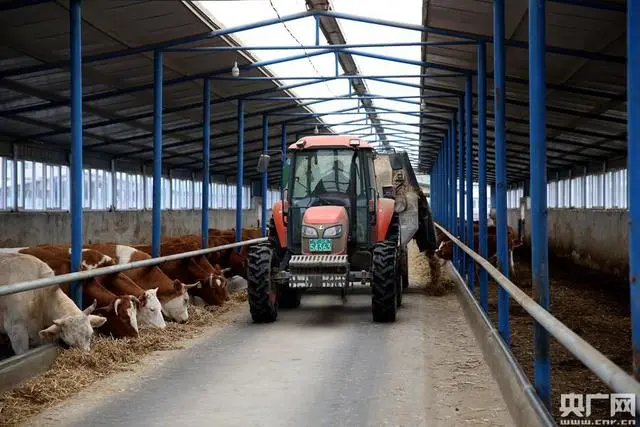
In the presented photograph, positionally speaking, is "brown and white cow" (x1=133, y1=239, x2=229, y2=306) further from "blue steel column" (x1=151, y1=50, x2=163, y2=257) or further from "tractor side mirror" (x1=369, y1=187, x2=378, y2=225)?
"tractor side mirror" (x1=369, y1=187, x2=378, y2=225)

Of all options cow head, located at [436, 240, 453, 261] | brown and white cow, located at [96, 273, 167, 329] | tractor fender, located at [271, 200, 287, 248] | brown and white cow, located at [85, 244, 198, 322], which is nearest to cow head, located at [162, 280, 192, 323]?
brown and white cow, located at [85, 244, 198, 322]

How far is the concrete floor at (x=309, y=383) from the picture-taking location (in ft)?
19.7

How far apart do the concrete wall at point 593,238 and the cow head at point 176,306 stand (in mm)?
9115

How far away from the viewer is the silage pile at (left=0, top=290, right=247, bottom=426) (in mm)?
6293

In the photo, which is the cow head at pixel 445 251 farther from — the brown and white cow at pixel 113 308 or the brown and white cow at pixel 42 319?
the brown and white cow at pixel 42 319

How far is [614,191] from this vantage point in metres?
26.5

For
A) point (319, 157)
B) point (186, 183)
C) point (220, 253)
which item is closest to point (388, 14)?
point (319, 157)

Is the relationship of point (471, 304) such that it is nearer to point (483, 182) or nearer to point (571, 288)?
point (483, 182)

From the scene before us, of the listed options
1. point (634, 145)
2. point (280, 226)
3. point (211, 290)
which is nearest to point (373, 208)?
point (280, 226)

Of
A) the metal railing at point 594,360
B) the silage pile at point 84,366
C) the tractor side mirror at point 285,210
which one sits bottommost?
the silage pile at point 84,366

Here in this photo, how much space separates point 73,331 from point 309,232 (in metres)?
4.19

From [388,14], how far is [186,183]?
27.5 metres

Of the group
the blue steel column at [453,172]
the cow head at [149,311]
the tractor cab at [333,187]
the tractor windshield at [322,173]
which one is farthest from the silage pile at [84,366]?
the blue steel column at [453,172]

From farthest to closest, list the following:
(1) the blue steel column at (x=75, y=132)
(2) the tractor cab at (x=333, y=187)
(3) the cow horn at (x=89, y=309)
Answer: (2) the tractor cab at (x=333, y=187), (1) the blue steel column at (x=75, y=132), (3) the cow horn at (x=89, y=309)
